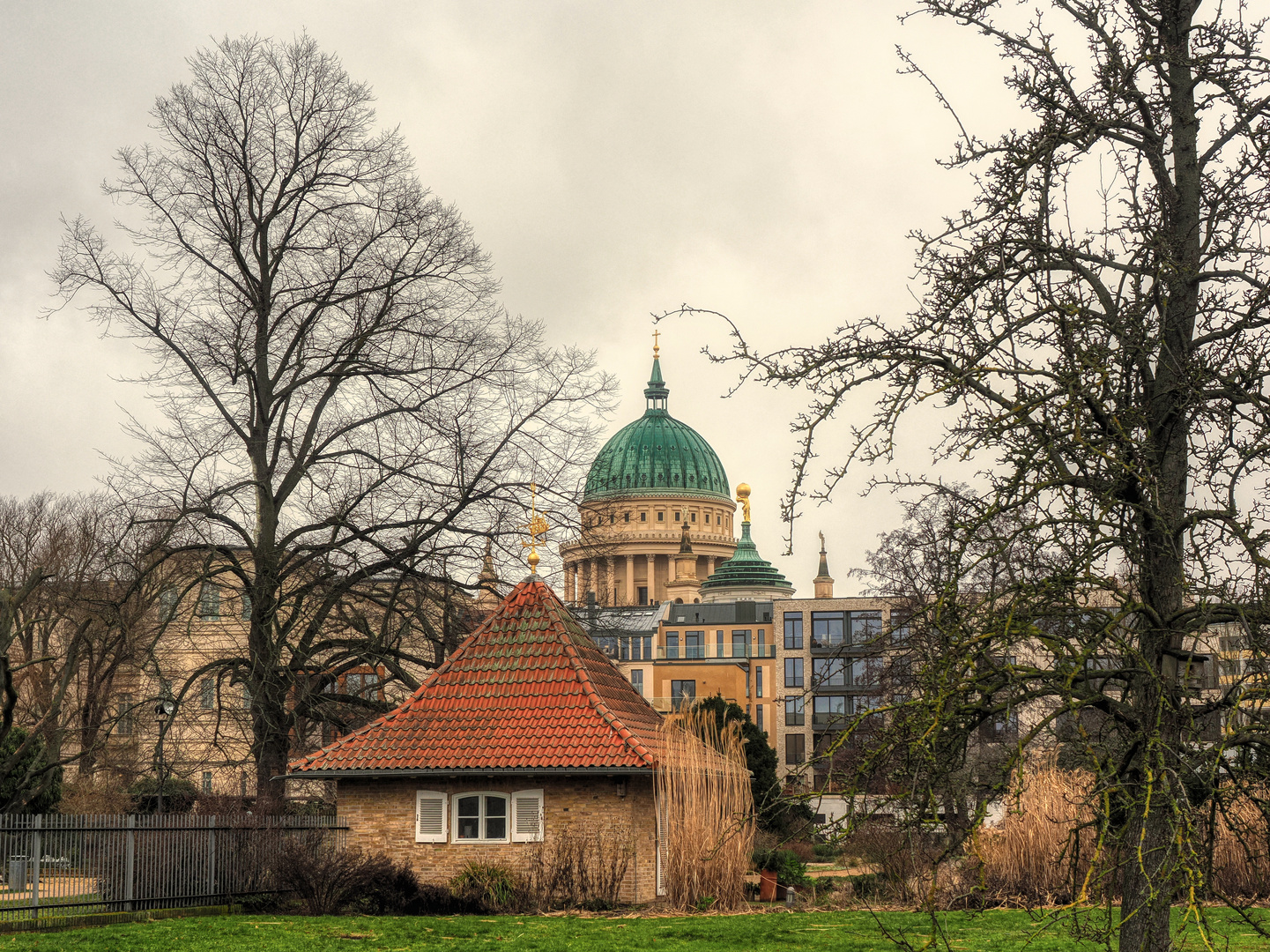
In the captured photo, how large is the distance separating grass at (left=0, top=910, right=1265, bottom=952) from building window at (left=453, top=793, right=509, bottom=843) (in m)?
2.42

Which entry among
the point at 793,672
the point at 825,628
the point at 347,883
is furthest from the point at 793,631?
the point at 347,883

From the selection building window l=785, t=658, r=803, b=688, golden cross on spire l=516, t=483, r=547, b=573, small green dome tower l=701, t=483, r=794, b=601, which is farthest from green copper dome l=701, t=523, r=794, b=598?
golden cross on spire l=516, t=483, r=547, b=573

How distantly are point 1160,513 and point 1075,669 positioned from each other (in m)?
1.12

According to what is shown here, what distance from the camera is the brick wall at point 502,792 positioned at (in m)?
23.1

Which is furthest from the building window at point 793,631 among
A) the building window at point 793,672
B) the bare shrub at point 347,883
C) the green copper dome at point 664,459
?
the bare shrub at point 347,883

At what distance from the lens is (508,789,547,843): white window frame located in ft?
76.9

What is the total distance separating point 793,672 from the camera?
91.1m

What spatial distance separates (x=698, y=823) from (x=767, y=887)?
3635mm

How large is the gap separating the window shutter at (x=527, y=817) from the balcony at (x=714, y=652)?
69645mm

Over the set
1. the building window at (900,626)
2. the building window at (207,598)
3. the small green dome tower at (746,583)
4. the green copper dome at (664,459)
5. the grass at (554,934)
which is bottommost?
the grass at (554,934)

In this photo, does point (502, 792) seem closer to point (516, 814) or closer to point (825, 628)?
point (516, 814)

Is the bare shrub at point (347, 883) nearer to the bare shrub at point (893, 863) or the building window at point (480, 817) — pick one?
the building window at point (480, 817)

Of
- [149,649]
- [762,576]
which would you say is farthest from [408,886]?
[762,576]

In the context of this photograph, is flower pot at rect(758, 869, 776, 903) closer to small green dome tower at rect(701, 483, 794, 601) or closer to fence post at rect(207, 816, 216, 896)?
fence post at rect(207, 816, 216, 896)
